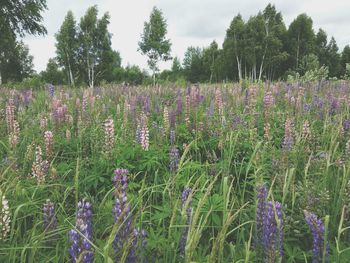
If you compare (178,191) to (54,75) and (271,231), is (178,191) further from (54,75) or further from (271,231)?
(54,75)

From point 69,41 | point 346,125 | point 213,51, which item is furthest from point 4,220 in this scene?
point 213,51

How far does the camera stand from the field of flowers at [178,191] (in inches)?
70.2

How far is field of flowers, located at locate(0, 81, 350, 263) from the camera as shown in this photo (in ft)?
5.85

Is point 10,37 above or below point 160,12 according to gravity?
below

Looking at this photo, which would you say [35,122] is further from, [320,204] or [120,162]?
[320,204]

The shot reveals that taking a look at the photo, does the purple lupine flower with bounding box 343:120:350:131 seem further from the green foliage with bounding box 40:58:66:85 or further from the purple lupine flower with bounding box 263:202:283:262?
the green foliage with bounding box 40:58:66:85

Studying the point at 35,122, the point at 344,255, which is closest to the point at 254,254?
the point at 344,255

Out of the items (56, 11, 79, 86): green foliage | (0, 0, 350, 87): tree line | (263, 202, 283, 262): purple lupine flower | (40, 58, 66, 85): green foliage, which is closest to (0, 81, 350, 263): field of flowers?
(263, 202, 283, 262): purple lupine flower

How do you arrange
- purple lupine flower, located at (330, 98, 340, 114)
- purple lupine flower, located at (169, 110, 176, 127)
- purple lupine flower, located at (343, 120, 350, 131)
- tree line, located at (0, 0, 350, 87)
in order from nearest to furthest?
Answer: 1. purple lupine flower, located at (343, 120, 350, 131)
2. purple lupine flower, located at (169, 110, 176, 127)
3. purple lupine flower, located at (330, 98, 340, 114)
4. tree line, located at (0, 0, 350, 87)

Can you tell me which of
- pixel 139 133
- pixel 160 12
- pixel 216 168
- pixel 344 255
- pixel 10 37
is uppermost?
pixel 160 12

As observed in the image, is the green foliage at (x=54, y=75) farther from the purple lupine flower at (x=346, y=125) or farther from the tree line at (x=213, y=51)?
the purple lupine flower at (x=346, y=125)

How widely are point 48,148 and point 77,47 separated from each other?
1622 inches

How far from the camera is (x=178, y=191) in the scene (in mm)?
2771

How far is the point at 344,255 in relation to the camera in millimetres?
1991
